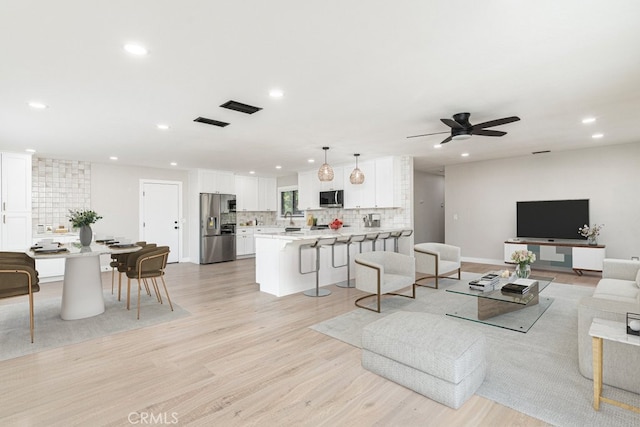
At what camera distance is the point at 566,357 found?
8.95 feet

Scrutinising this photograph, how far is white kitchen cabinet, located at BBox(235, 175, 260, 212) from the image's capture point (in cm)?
944

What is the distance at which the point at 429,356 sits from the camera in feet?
7.08

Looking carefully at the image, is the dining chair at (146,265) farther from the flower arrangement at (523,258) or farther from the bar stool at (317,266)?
the flower arrangement at (523,258)

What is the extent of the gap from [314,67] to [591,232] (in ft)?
20.6

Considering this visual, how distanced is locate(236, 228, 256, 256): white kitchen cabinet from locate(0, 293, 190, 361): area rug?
14.3ft

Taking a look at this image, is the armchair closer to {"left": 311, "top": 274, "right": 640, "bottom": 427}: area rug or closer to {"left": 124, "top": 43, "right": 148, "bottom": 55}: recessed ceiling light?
{"left": 124, "top": 43, "right": 148, "bottom": 55}: recessed ceiling light

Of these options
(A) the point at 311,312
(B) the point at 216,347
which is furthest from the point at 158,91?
(A) the point at 311,312

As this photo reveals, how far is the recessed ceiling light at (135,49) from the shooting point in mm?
2229

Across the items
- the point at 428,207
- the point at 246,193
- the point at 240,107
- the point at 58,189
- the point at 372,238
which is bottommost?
the point at 372,238

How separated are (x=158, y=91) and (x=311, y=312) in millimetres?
2958

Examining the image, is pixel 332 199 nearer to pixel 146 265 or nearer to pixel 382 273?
pixel 382 273

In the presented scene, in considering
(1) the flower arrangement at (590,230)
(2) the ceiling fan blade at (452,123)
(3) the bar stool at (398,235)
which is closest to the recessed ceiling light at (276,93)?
(2) the ceiling fan blade at (452,123)

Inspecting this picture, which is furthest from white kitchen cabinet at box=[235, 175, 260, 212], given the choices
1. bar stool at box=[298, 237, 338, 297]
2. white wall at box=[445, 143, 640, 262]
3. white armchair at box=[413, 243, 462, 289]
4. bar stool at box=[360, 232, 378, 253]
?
white armchair at box=[413, 243, 462, 289]

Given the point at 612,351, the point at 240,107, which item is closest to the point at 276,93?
the point at 240,107
